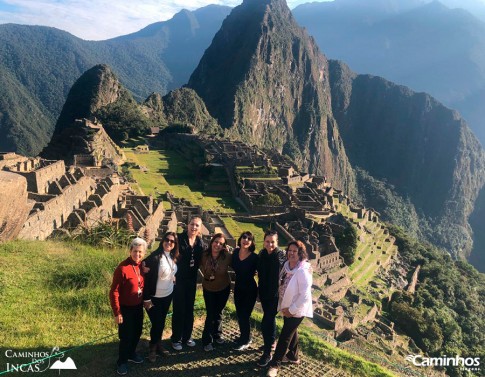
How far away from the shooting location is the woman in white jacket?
573 cm

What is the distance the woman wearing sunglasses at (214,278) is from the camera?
6.05 metres

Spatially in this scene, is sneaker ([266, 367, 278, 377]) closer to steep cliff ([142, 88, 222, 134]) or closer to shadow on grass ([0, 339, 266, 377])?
shadow on grass ([0, 339, 266, 377])

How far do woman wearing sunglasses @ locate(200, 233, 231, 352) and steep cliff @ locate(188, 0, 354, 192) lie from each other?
111 m

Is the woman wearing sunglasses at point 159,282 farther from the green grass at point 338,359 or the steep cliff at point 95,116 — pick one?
the steep cliff at point 95,116

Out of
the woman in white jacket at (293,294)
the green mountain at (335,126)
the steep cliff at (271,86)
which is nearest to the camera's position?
the woman in white jacket at (293,294)

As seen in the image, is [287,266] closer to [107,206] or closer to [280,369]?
[280,369]

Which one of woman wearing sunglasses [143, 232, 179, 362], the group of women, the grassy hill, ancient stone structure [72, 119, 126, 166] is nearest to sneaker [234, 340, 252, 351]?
the group of women

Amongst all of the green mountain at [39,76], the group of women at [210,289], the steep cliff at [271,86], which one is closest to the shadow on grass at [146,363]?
the group of women at [210,289]

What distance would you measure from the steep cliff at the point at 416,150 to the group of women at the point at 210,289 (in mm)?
116777

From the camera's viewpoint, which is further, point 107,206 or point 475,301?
point 475,301

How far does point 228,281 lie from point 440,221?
14131 centimetres

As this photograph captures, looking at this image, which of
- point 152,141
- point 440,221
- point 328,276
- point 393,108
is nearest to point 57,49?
point 152,141

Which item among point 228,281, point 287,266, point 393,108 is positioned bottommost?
point 228,281

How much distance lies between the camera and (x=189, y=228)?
6.04 meters
